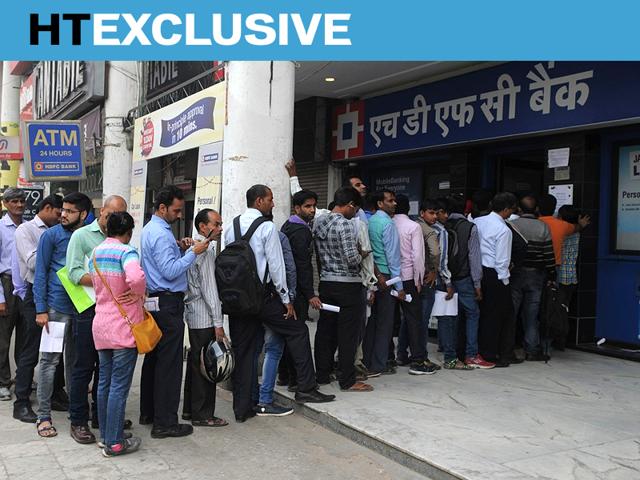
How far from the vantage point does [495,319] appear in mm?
6836

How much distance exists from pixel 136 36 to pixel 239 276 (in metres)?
2.35

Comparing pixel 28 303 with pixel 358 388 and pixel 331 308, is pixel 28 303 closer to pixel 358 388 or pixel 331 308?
pixel 331 308

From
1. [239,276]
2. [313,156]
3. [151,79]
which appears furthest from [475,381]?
[151,79]

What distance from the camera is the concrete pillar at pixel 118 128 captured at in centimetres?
1072

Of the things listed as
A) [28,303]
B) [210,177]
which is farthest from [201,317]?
[210,177]

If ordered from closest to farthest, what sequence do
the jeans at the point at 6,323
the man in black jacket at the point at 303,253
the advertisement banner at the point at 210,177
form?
1. the man in black jacket at the point at 303,253
2. the jeans at the point at 6,323
3. the advertisement banner at the point at 210,177

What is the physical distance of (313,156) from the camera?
11.0m

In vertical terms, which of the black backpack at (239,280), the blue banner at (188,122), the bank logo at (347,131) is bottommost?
the black backpack at (239,280)

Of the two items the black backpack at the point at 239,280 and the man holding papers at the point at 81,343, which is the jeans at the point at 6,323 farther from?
the black backpack at the point at 239,280

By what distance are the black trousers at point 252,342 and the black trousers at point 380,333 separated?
1.18 metres

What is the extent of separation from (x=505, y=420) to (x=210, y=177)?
3.65 m

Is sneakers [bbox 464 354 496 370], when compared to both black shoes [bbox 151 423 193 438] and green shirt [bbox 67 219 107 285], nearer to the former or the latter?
black shoes [bbox 151 423 193 438]

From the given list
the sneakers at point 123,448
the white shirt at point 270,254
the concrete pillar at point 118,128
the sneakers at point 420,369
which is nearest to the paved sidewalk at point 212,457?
the sneakers at point 123,448

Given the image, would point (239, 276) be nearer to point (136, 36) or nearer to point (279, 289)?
point (279, 289)
